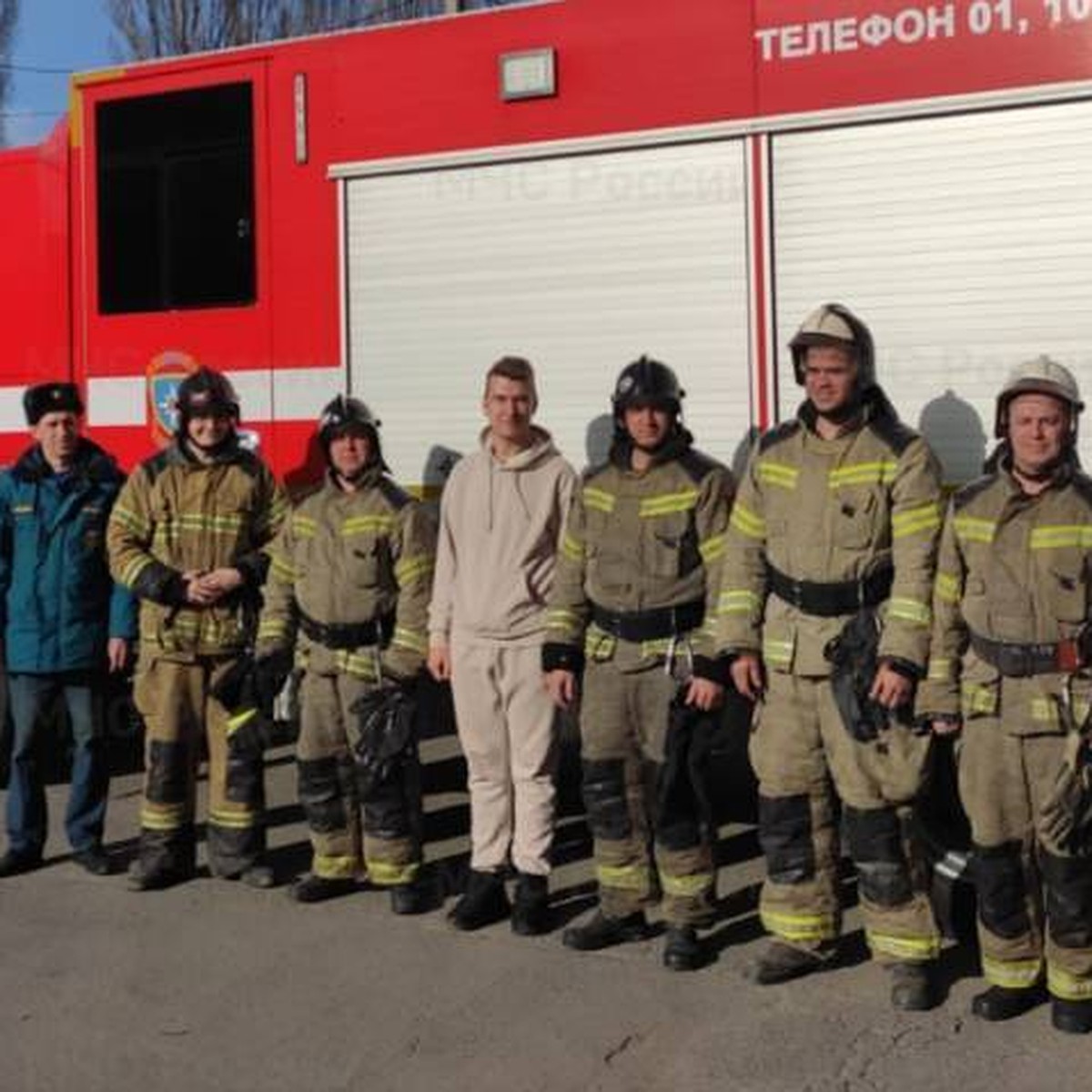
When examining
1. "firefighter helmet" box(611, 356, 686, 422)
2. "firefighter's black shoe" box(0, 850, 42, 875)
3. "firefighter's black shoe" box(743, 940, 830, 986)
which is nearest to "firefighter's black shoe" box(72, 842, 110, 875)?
"firefighter's black shoe" box(0, 850, 42, 875)

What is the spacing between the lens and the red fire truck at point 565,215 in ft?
15.4

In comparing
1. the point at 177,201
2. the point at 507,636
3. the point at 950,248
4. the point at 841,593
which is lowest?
the point at 507,636

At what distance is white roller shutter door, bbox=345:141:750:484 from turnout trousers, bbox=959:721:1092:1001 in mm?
1532

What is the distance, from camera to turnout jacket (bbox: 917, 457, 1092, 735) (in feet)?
12.5

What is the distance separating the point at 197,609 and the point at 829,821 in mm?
2285

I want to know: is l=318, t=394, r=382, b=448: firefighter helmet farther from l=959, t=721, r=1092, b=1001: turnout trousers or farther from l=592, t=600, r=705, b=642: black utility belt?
l=959, t=721, r=1092, b=1001: turnout trousers

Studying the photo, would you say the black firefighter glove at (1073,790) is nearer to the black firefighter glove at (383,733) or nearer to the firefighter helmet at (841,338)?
the firefighter helmet at (841,338)

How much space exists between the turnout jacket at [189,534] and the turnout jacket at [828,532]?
1.87 metres

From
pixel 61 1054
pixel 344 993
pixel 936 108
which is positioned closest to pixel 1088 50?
pixel 936 108

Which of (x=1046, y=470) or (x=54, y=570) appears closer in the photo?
(x=1046, y=470)

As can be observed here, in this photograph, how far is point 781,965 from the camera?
4.29 m

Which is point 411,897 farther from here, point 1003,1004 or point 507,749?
point 1003,1004

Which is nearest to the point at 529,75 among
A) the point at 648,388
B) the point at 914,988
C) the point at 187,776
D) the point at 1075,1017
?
the point at 648,388

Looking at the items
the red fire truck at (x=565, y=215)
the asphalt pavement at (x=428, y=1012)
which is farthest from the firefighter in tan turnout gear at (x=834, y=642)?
the red fire truck at (x=565, y=215)
